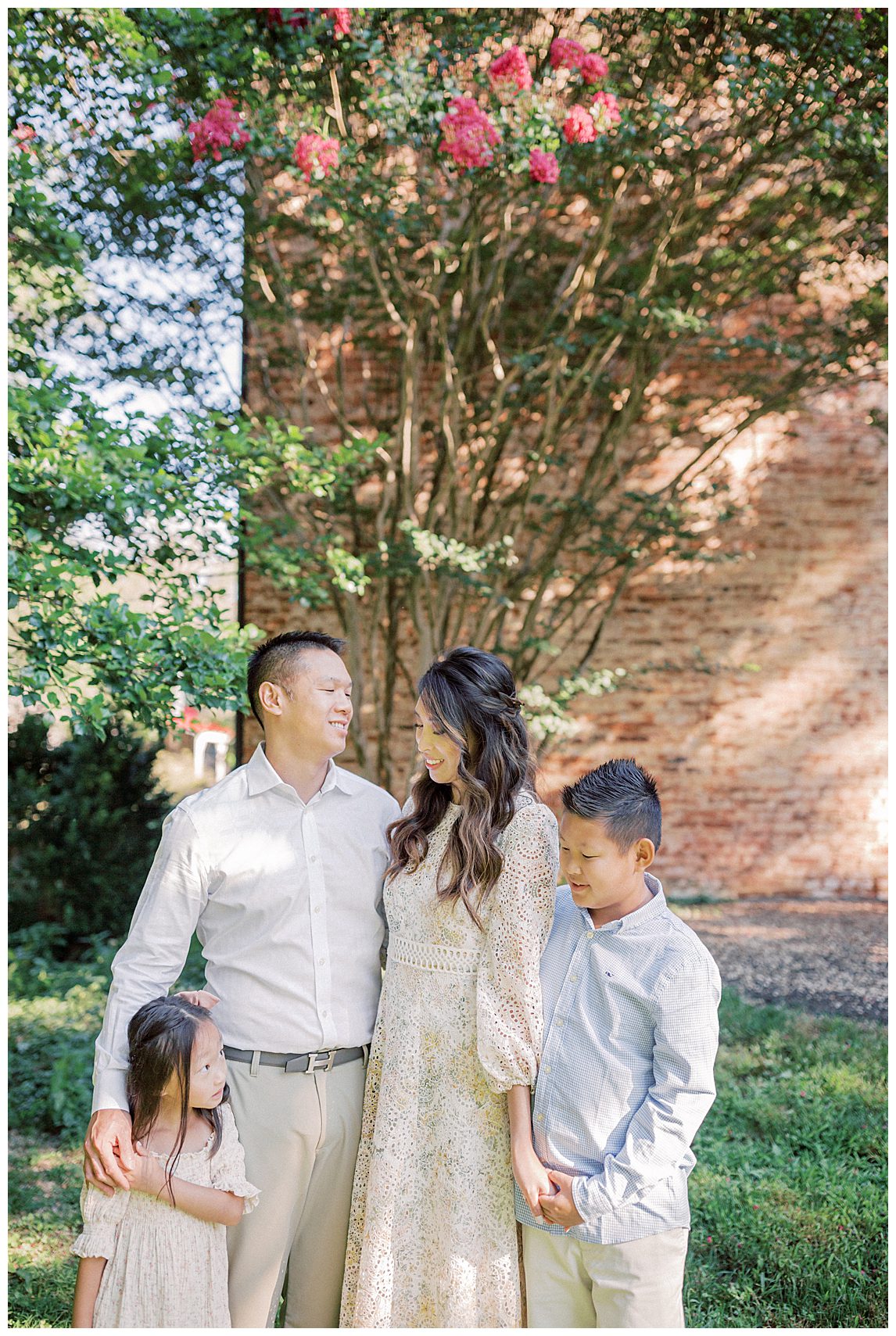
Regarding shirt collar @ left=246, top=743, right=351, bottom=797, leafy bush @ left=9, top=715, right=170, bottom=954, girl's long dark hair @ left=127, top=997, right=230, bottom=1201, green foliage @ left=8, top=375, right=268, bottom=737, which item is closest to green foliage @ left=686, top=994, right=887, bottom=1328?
girl's long dark hair @ left=127, top=997, right=230, bottom=1201

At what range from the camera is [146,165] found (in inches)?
207

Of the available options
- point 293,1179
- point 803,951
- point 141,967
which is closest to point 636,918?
point 293,1179

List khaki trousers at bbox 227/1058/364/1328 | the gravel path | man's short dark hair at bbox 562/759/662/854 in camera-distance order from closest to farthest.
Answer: man's short dark hair at bbox 562/759/662/854
khaki trousers at bbox 227/1058/364/1328
the gravel path

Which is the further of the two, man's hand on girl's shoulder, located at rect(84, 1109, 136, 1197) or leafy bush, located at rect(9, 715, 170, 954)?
leafy bush, located at rect(9, 715, 170, 954)

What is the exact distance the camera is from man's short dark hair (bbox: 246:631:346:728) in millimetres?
2271

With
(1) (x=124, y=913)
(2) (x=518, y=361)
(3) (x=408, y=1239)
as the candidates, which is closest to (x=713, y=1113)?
(3) (x=408, y=1239)

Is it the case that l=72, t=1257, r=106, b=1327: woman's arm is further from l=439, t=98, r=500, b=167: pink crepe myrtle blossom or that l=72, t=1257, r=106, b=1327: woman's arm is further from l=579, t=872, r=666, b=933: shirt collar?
l=439, t=98, r=500, b=167: pink crepe myrtle blossom

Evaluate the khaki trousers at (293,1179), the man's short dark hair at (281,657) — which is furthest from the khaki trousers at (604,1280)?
the man's short dark hair at (281,657)

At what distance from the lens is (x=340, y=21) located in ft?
14.9

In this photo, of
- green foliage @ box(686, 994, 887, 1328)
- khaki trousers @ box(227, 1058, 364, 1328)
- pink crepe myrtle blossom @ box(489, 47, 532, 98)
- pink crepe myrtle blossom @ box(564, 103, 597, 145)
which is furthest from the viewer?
pink crepe myrtle blossom @ box(564, 103, 597, 145)

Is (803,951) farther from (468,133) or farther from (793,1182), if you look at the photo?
(468,133)

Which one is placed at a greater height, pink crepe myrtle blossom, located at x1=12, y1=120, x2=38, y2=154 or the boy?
pink crepe myrtle blossom, located at x1=12, y1=120, x2=38, y2=154

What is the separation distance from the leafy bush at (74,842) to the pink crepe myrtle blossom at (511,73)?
473cm

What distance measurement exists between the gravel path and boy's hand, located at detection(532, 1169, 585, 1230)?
13.3 feet
